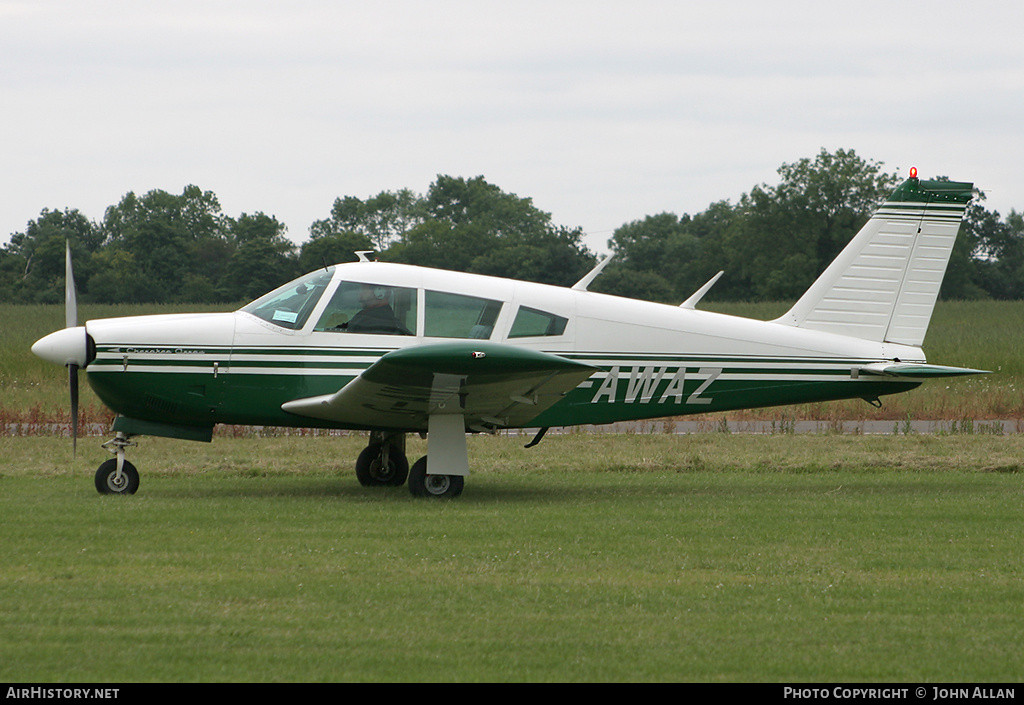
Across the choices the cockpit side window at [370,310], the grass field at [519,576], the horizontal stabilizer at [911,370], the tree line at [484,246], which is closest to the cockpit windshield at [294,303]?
the cockpit side window at [370,310]

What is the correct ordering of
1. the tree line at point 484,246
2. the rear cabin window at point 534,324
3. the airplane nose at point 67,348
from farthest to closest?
the tree line at point 484,246, the rear cabin window at point 534,324, the airplane nose at point 67,348

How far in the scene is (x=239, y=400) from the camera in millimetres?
9984

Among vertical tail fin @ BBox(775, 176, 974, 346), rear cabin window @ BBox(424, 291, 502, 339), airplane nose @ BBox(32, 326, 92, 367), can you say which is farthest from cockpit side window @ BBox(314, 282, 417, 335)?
vertical tail fin @ BBox(775, 176, 974, 346)

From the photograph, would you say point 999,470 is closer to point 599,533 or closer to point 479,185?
point 599,533

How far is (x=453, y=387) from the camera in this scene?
9.32 m

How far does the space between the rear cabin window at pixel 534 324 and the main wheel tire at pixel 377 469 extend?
2.03 metres

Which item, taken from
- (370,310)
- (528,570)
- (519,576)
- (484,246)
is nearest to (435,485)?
(370,310)

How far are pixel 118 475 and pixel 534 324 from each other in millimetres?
4120

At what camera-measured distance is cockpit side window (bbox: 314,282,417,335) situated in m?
10.0

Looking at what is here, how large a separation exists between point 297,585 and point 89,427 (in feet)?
37.9

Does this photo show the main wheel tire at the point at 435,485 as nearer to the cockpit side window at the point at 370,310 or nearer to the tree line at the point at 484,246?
the cockpit side window at the point at 370,310

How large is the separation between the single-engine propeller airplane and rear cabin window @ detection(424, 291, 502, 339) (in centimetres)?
1

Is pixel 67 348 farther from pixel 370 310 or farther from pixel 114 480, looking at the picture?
pixel 370 310

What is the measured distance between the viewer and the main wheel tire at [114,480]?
9.88m
